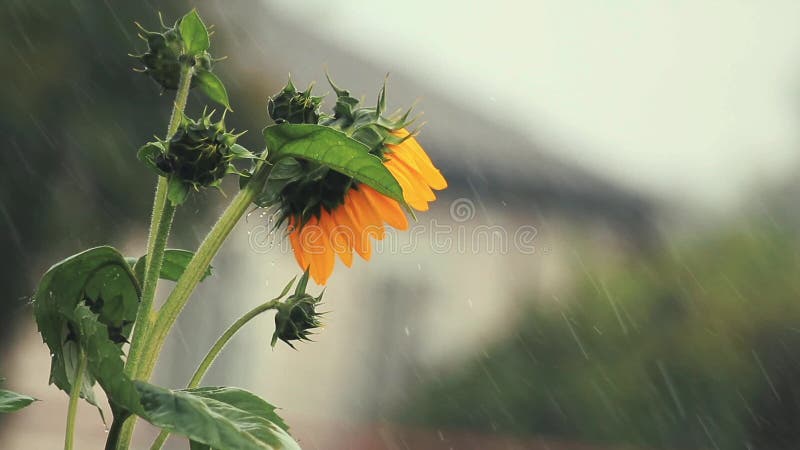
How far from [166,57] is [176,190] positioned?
9 cm

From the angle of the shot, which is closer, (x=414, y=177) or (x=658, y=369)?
(x=414, y=177)


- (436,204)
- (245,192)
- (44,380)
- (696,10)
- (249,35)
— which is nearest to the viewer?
(245,192)

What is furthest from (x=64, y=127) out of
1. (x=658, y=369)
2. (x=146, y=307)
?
(x=658, y=369)

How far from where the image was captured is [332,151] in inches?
16.0

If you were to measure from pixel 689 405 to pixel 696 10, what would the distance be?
7.82 meters

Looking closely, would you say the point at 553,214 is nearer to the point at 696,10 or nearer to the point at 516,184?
the point at 516,184

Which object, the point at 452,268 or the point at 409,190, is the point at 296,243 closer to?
the point at 409,190

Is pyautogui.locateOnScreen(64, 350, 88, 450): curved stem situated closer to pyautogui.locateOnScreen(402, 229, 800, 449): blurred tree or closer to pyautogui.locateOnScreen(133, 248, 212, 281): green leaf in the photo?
pyautogui.locateOnScreen(133, 248, 212, 281): green leaf

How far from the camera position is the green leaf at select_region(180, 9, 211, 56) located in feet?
1.51

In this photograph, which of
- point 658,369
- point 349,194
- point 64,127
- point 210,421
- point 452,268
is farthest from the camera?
point 452,268

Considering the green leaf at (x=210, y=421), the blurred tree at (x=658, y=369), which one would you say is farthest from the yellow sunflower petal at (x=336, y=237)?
the blurred tree at (x=658, y=369)

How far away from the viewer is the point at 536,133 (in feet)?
22.7

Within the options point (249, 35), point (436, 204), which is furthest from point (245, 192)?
point (436, 204)

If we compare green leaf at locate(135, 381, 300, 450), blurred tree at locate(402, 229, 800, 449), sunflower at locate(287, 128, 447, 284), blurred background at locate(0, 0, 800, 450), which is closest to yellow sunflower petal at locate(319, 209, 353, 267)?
sunflower at locate(287, 128, 447, 284)
